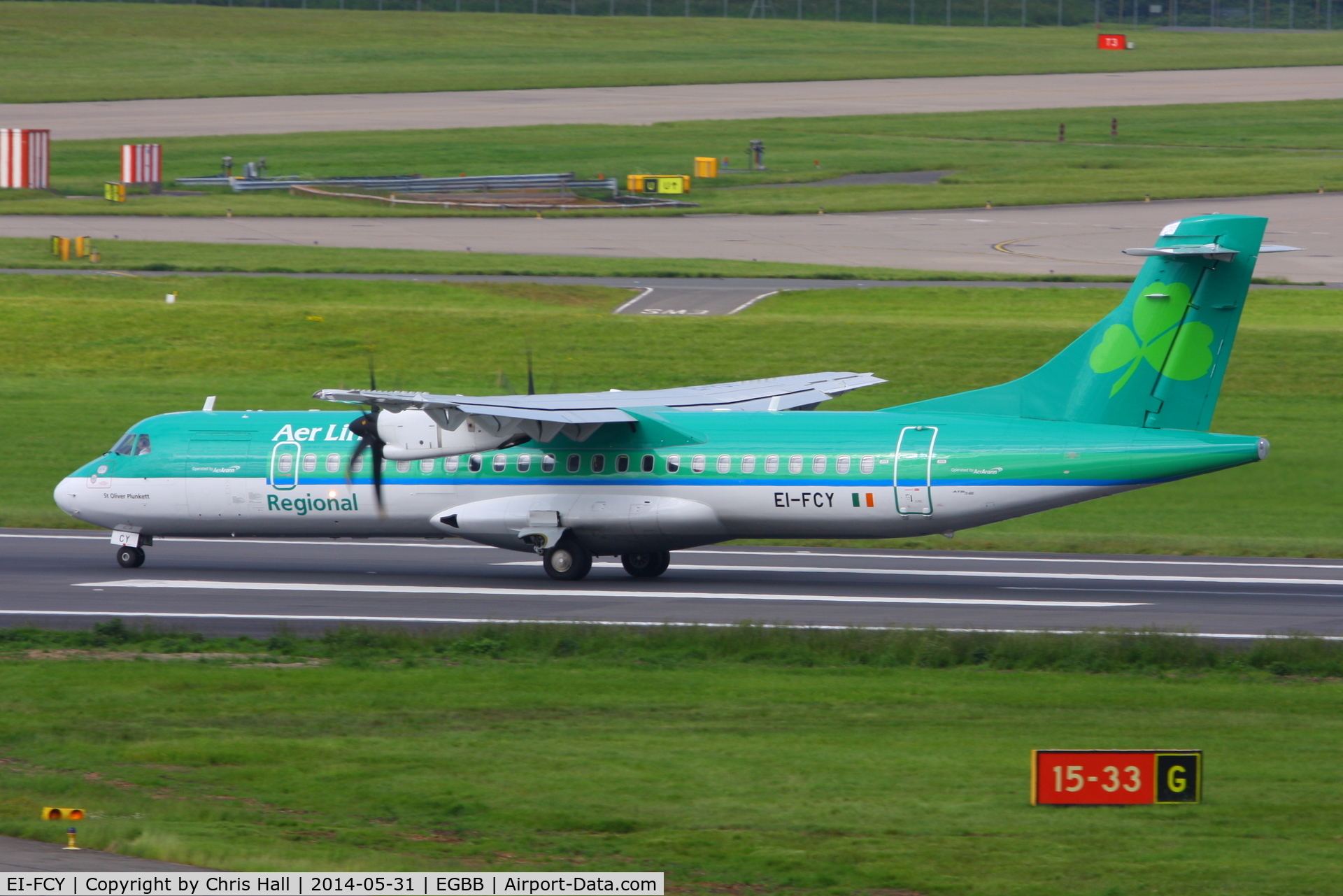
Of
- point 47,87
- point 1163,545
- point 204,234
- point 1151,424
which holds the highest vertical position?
point 47,87

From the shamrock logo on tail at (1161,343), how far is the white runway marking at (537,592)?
3889 mm

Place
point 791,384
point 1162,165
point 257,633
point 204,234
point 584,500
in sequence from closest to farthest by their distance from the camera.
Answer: point 257,633, point 584,500, point 791,384, point 204,234, point 1162,165

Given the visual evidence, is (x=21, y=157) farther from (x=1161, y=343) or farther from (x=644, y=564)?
(x=1161, y=343)

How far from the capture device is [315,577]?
100 feet

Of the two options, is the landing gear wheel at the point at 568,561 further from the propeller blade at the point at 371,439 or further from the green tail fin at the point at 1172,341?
the green tail fin at the point at 1172,341

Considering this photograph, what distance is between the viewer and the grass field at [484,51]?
12519cm

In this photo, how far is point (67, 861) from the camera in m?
12.5

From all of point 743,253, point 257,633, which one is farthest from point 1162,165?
point 257,633

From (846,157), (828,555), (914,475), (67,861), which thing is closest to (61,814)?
(67,861)

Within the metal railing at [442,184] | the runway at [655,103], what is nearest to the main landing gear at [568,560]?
the metal railing at [442,184]

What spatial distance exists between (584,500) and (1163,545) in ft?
43.4

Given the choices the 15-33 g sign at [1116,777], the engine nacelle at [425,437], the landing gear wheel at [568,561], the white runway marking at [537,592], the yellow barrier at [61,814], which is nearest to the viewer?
the yellow barrier at [61,814]

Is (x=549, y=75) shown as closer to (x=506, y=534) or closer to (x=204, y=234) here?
(x=204, y=234)

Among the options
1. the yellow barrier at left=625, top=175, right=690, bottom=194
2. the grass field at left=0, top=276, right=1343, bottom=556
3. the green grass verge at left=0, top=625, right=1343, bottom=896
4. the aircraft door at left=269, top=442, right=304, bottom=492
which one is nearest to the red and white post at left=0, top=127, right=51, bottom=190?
the grass field at left=0, top=276, right=1343, bottom=556
